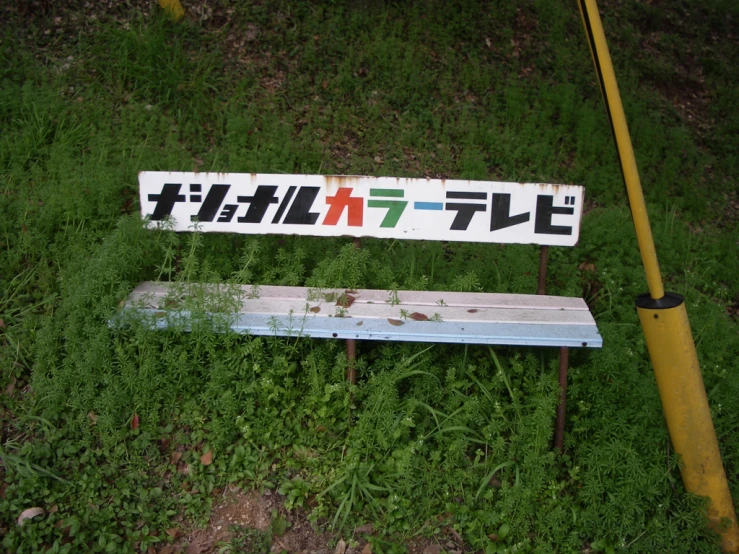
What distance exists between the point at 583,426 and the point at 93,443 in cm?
273

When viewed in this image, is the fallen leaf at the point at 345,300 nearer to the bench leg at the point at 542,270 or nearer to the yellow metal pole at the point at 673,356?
the bench leg at the point at 542,270

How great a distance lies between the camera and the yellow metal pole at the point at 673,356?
283cm

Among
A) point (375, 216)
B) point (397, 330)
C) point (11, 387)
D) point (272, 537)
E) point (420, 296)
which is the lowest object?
point (272, 537)

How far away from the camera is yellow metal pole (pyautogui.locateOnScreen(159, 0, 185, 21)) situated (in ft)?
19.9

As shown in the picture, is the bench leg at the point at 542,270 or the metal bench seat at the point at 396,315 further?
the bench leg at the point at 542,270

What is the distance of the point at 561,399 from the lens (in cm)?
348

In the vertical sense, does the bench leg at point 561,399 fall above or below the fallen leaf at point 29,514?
above

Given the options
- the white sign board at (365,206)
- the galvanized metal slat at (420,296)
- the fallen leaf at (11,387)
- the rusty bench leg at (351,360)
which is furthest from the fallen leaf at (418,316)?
the fallen leaf at (11,387)

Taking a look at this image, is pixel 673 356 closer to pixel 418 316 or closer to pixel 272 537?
pixel 418 316

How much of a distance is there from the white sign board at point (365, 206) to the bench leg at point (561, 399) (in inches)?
30.8

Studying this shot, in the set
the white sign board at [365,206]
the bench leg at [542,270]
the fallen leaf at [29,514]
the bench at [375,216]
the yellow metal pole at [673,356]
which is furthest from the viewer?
the bench leg at [542,270]

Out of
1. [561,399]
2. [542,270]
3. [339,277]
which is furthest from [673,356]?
[339,277]

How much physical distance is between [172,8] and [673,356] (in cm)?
550

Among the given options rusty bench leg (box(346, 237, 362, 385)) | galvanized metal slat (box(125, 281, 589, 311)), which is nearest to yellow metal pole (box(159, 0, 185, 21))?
galvanized metal slat (box(125, 281, 589, 311))
